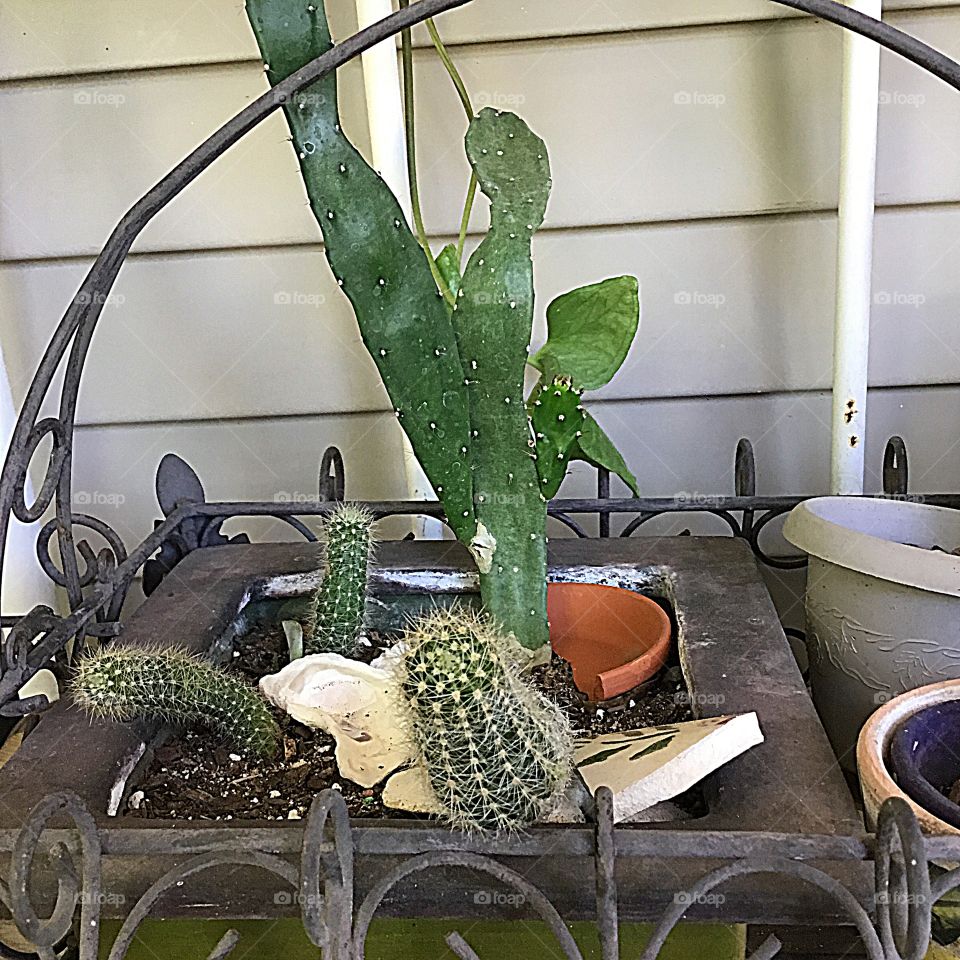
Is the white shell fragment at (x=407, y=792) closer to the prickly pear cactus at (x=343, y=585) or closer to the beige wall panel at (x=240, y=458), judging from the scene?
the prickly pear cactus at (x=343, y=585)

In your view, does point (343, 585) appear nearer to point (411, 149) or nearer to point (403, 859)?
point (403, 859)

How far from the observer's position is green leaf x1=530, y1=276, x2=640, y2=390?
2.72ft

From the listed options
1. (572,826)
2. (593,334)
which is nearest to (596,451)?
(593,334)

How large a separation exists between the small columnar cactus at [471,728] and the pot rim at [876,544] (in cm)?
35

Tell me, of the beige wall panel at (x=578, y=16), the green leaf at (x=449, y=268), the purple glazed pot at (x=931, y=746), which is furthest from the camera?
the beige wall panel at (x=578, y=16)

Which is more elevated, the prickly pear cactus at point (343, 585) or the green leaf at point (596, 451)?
the green leaf at point (596, 451)

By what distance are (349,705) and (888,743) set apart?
0.38 m

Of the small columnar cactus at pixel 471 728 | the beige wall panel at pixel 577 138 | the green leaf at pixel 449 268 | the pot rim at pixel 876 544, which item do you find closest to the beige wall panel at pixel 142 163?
the beige wall panel at pixel 577 138

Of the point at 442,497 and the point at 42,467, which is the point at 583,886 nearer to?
the point at 442,497

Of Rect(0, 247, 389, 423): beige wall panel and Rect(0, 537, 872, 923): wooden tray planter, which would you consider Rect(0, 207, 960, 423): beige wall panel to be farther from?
Rect(0, 537, 872, 923): wooden tray planter

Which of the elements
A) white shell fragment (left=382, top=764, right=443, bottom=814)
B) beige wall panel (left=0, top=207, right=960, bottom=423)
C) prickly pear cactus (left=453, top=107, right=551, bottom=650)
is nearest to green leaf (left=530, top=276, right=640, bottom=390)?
prickly pear cactus (left=453, top=107, right=551, bottom=650)

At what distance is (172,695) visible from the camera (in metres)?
0.66

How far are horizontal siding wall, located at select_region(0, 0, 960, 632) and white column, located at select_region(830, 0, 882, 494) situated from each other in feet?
0.26

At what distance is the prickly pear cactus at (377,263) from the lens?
0.62 meters
